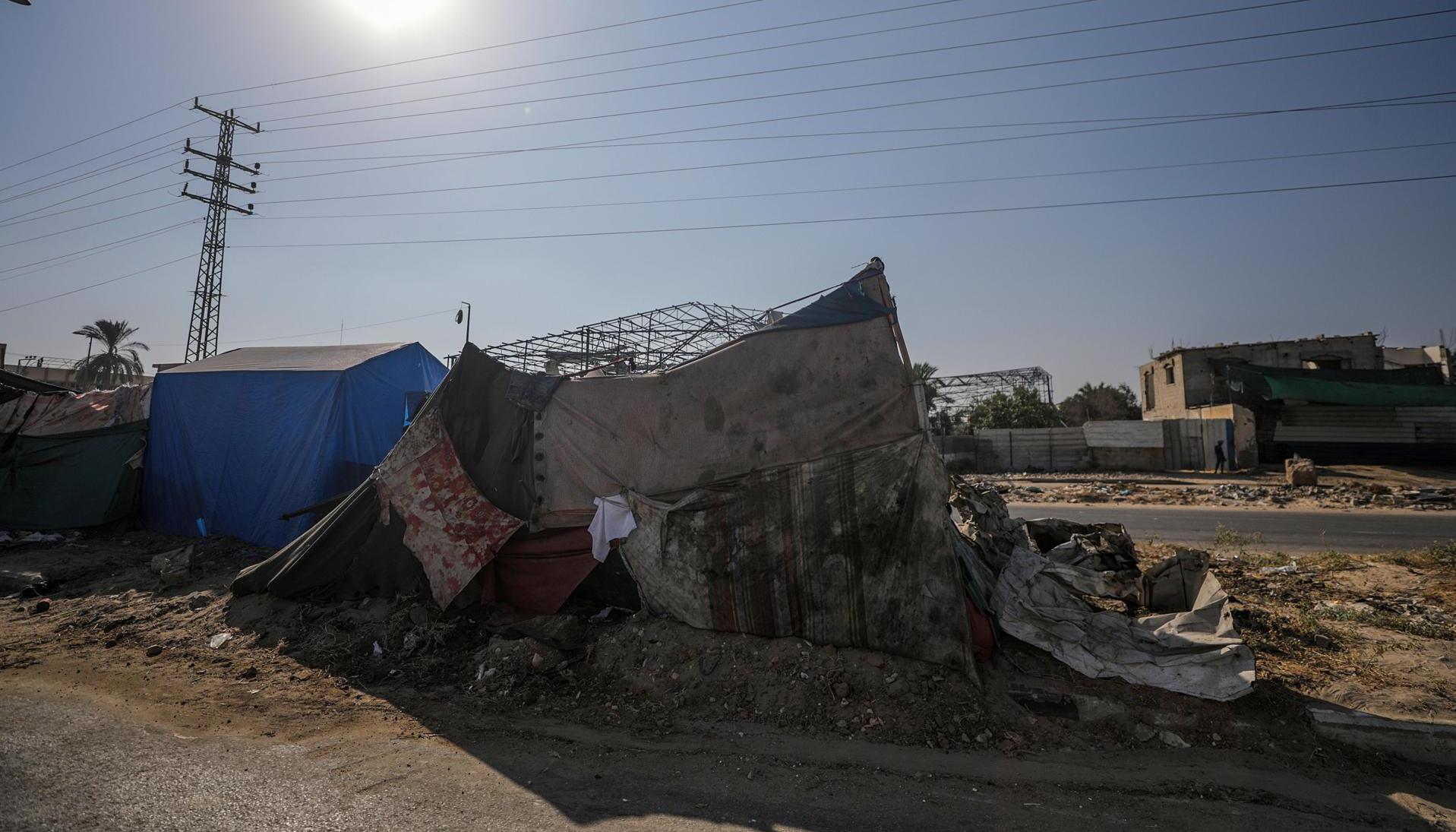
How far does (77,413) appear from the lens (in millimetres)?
12109

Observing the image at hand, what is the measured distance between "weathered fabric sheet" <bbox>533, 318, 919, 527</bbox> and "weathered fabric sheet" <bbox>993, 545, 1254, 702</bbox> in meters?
1.65

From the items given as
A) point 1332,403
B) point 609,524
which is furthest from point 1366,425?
point 609,524

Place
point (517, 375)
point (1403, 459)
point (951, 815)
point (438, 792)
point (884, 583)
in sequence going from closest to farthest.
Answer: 1. point (951, 815)
2. point (438, 792)
3. point (884, 583)
4. point (517, 375)
5. point (1403, 459)

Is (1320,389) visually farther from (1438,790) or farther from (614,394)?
(614,394)

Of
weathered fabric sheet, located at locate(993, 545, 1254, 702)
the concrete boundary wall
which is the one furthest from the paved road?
the concrete boundary wall

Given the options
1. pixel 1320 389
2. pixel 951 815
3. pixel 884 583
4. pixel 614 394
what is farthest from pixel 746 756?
pixel 1320 389

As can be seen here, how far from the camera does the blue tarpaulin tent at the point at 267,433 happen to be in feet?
33.0

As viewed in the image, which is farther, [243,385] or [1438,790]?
[243,385]

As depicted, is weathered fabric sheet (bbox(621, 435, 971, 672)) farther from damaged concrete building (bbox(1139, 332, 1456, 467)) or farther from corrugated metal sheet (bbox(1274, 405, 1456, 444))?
corrugated metal sheet (bbox(1274, 405, 1456, 444))

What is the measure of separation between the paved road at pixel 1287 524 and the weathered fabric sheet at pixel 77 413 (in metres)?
17.0

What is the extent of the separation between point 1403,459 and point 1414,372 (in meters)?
3.99

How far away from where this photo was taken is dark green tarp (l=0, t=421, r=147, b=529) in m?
11.0

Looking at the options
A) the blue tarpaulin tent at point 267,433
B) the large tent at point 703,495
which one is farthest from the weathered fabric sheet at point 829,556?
the blue tarpaulin tent at point 267,433

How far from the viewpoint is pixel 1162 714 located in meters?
4.20
